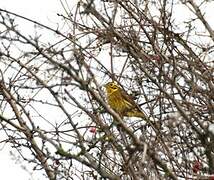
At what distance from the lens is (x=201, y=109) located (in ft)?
13.2

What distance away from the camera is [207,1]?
5.09 metres

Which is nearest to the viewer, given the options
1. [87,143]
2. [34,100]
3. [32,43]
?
[32,43]

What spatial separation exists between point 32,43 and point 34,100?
37.5 inches

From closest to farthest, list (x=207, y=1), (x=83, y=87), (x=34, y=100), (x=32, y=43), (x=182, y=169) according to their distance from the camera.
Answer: (x=83, y=87) < (x=32, y=43) < (x=182, y=169) < (x=34, y=100) < (x=207, y=1)

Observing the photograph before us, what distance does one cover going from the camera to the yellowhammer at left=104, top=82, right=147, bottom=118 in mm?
3767

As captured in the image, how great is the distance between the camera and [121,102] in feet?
14.8

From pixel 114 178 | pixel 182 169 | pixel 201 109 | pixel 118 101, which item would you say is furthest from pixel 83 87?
pixel 118 101

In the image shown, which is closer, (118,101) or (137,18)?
(137,18)

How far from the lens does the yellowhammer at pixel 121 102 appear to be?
3.77 m

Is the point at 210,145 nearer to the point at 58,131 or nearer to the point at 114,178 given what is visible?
the point at 114,178

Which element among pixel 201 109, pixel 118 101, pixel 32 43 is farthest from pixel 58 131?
pixel 118 101

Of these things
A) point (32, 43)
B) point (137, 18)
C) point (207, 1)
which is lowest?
point (32, 43)

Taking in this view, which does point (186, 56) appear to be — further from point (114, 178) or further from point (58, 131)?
point (114, 178)

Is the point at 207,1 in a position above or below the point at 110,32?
above
